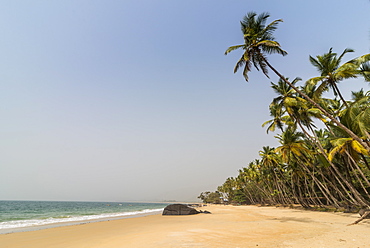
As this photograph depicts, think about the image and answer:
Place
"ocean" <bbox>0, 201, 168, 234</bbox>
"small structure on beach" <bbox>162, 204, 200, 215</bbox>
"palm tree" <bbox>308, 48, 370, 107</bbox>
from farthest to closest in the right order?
"small structure on beach" <bbox>162, 204, 200, 215</bbox>, "ocean" <bbox>0, 201, 168, 234</bbox>, "palm tree" <bbox>308, 48, 370, 107</bbox>

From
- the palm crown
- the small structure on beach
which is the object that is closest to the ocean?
the small structure on beach

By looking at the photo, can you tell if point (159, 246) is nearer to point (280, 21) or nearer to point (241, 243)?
point (241, 243)

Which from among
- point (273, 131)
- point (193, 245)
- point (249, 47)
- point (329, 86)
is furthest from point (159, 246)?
point (273, 131)

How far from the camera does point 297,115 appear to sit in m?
22.5

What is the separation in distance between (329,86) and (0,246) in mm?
24623

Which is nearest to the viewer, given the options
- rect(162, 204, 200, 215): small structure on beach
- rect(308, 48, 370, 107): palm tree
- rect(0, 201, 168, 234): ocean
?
rect(308, 48, 370, 107): palm tree

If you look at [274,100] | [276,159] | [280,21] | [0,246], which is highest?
[280,21]

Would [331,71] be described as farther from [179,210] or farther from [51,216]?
[51,216]

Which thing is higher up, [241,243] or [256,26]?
[256,26]

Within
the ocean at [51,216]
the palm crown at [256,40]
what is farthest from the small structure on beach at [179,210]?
the palm crown at [256,40]

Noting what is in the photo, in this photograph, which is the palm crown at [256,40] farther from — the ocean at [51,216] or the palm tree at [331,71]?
the ocean at [51,216]

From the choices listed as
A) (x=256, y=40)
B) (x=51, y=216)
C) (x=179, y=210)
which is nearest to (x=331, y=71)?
(x=256, y=40)

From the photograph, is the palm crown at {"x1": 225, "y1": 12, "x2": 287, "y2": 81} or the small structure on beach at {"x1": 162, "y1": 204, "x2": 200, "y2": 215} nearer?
the palm crown at {"x1": 225, "y1": 12, "x2": 287, "y2": 81}

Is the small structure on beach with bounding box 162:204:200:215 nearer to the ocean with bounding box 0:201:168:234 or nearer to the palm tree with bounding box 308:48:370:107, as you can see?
the ocean with bounding box 0:201:168:234
